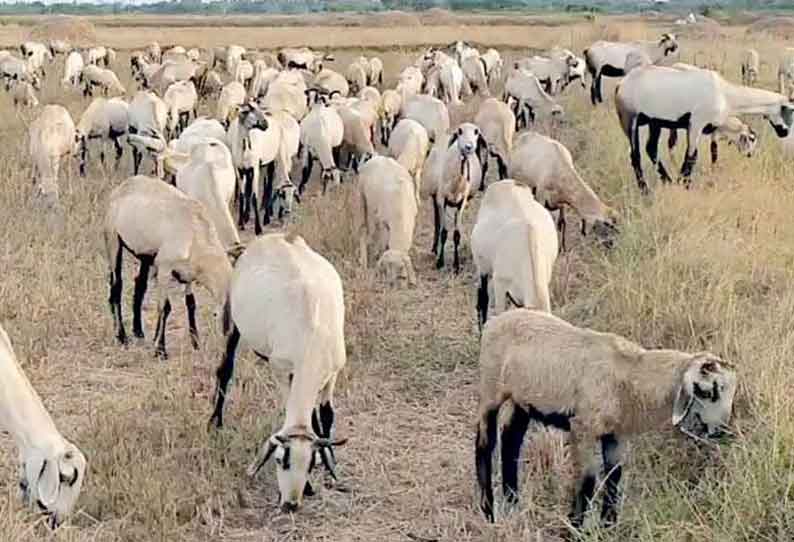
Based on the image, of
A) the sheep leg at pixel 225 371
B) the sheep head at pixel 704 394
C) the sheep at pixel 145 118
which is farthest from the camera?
the sheep at pixel 145 118

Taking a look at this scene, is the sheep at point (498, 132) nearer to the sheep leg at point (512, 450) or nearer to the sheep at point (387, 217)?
the sheep at point (387, 217)

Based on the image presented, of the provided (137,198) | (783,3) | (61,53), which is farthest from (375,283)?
(783,3)

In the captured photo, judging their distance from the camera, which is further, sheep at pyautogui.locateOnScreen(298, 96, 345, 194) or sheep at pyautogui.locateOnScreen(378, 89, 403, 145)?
sheep at pyautogui.locateOnScreen(378, 89, 403, 145)

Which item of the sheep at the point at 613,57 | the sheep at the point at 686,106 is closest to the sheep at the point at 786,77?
the sheep at the point at 613,57

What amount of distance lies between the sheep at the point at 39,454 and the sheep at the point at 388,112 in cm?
1375

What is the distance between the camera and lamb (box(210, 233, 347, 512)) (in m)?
6.66

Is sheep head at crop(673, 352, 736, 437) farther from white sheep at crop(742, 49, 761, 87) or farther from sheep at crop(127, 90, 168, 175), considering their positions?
white sheep at crop(742, 49, 761, 87)

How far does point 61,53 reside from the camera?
114 feet

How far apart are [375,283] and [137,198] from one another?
261cm

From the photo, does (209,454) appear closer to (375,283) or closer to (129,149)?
(375,283)

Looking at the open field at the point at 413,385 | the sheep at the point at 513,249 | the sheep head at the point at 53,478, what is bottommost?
the open field at the point at 413,385

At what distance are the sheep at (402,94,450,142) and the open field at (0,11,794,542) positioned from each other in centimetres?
311

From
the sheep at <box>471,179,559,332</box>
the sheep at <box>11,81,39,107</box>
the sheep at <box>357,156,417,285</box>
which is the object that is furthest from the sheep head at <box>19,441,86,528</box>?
the sheep at <box>11,81,39,107</box>

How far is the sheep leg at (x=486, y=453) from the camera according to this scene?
6715mm
